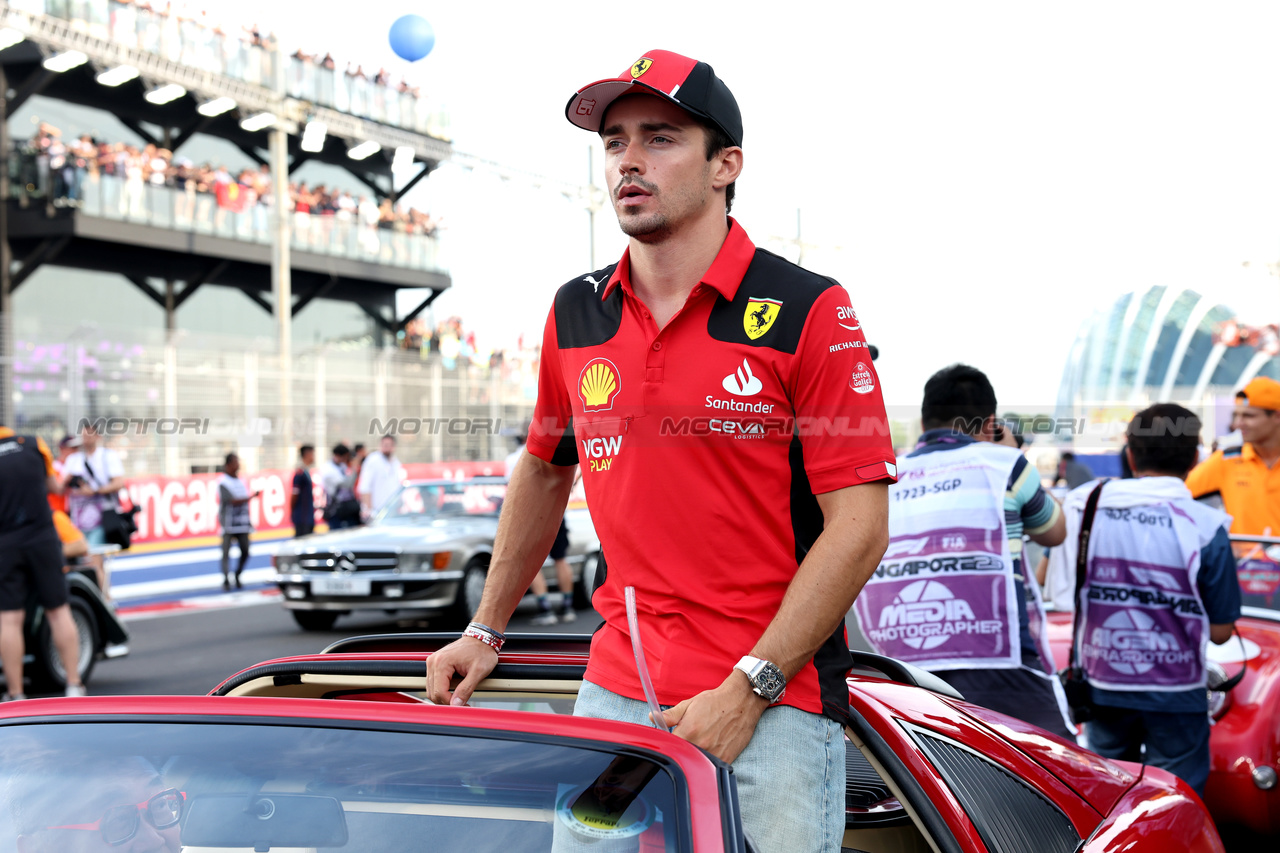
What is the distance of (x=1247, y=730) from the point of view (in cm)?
421

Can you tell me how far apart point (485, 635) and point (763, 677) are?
638 mm

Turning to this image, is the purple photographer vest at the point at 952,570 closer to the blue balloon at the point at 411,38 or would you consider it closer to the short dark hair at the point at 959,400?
the short dark hair at the point at 959,400

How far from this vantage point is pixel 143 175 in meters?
24.8

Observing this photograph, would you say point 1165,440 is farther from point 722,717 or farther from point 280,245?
point 280,245

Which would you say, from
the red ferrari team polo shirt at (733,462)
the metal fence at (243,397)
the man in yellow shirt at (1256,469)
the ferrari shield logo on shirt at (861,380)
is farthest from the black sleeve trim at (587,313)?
the metal fence at (243,397)

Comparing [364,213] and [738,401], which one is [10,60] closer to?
[364,213]

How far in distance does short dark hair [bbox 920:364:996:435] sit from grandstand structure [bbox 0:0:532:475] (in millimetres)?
15544

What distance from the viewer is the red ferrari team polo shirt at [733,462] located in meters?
1.81

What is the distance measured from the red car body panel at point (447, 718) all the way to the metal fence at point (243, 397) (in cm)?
1346

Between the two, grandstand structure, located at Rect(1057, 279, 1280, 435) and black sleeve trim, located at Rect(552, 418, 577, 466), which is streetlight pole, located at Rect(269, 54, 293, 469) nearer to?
black sleeve trim, located at Rect(552, 418, 577, 466)

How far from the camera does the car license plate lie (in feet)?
32.9

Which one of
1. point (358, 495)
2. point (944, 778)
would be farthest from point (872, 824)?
point (358, 495)

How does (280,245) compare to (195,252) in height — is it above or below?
below

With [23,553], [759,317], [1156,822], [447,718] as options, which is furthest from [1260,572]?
[23,553]
